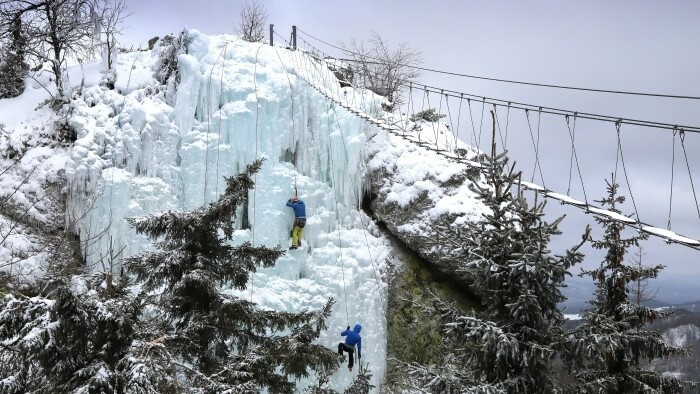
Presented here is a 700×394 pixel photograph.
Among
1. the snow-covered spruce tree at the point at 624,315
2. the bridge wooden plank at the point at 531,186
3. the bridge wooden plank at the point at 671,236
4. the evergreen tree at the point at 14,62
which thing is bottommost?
the snow-covered spruce tree at the point at 624,315

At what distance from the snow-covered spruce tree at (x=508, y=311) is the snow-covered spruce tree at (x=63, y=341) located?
3513 millimetres

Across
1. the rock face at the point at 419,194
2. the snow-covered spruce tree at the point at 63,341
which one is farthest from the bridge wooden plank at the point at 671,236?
the rock face at the point at 419,194

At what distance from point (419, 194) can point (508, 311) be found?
724cm

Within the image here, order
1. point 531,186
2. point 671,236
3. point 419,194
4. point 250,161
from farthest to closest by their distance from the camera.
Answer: point 419,194
point 250,161
point 531,186
point 671,236

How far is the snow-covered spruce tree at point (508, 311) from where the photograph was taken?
6605mm

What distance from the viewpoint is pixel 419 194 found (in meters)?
14.2

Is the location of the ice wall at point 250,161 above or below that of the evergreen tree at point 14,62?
below

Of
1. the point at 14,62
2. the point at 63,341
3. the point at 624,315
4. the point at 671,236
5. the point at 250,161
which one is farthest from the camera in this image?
the point at 14,62

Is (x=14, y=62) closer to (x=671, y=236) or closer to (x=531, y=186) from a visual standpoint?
(x=531, y=186)

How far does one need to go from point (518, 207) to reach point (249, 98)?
860 cm

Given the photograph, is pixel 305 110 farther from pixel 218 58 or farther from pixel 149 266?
pixel 149 266

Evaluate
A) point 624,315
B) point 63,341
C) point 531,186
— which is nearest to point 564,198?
point 531,186

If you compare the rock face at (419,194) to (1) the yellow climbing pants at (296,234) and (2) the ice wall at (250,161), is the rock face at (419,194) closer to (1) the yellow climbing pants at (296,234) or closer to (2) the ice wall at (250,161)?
(2) the ice wall at (250,161)

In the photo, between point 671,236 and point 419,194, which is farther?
point 419,194
